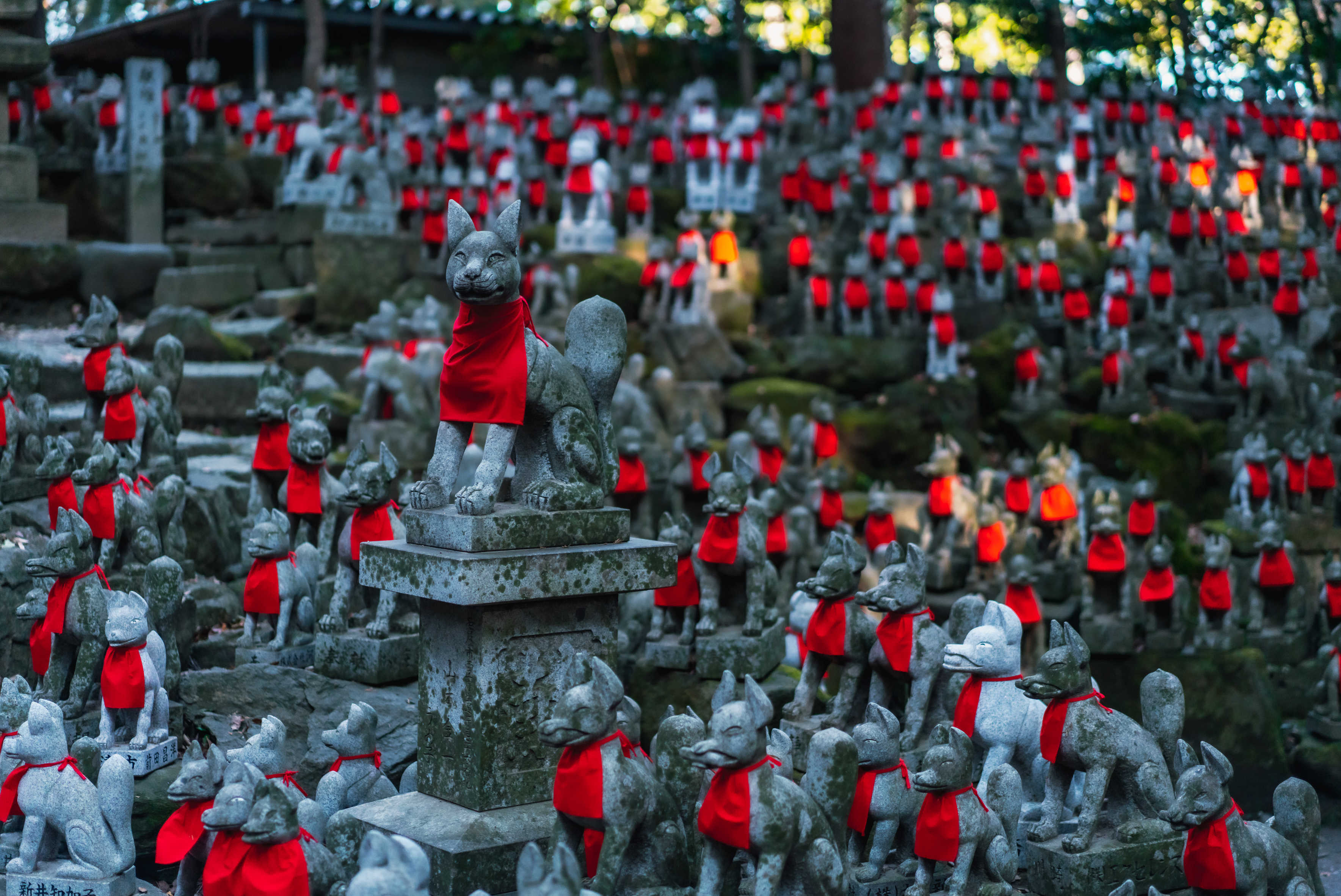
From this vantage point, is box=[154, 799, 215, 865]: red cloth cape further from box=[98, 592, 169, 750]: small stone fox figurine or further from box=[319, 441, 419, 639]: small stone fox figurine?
box=[319, 441, 419, 639]: small stone fox figurine

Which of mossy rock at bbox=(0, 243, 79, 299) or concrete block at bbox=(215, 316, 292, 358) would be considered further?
concrete block at bbox=(215, 316, 292, 358)

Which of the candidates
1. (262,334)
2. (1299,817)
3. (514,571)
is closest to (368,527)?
(514,571)

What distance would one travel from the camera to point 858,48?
72.8ft

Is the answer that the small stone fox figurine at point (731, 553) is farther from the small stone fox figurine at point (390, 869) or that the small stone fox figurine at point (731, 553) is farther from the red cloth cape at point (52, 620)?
the small stone fox figurine at point (390, 869)

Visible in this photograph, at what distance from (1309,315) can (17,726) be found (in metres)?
15.9

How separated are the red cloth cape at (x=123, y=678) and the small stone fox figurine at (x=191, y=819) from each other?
4.37 feet

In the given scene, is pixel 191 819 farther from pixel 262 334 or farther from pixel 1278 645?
pixel 262 334

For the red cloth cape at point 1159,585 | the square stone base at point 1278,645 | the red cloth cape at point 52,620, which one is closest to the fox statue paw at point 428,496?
the red cloth cape at point 52,620

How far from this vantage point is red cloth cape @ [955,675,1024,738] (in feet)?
19.2

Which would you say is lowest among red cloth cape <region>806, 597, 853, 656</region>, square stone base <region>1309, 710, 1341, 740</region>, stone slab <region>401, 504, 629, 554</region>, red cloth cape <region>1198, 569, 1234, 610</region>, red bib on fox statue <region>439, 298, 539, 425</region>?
square stone base <region>1309, 710, 1341, 740</region>

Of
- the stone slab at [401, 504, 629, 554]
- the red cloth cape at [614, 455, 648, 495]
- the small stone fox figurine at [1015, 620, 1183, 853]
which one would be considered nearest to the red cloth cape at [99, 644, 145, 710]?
the stone slab at [401, 504, 629, 554]

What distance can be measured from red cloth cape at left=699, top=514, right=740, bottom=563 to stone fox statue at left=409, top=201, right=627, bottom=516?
6.87ft

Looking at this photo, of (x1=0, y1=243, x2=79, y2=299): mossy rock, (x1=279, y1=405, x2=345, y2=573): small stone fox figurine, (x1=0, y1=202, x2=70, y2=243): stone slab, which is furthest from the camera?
(x1=0, y1=243, x2=79, y2=299): mossy rock

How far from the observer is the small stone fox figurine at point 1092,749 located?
5359mm
